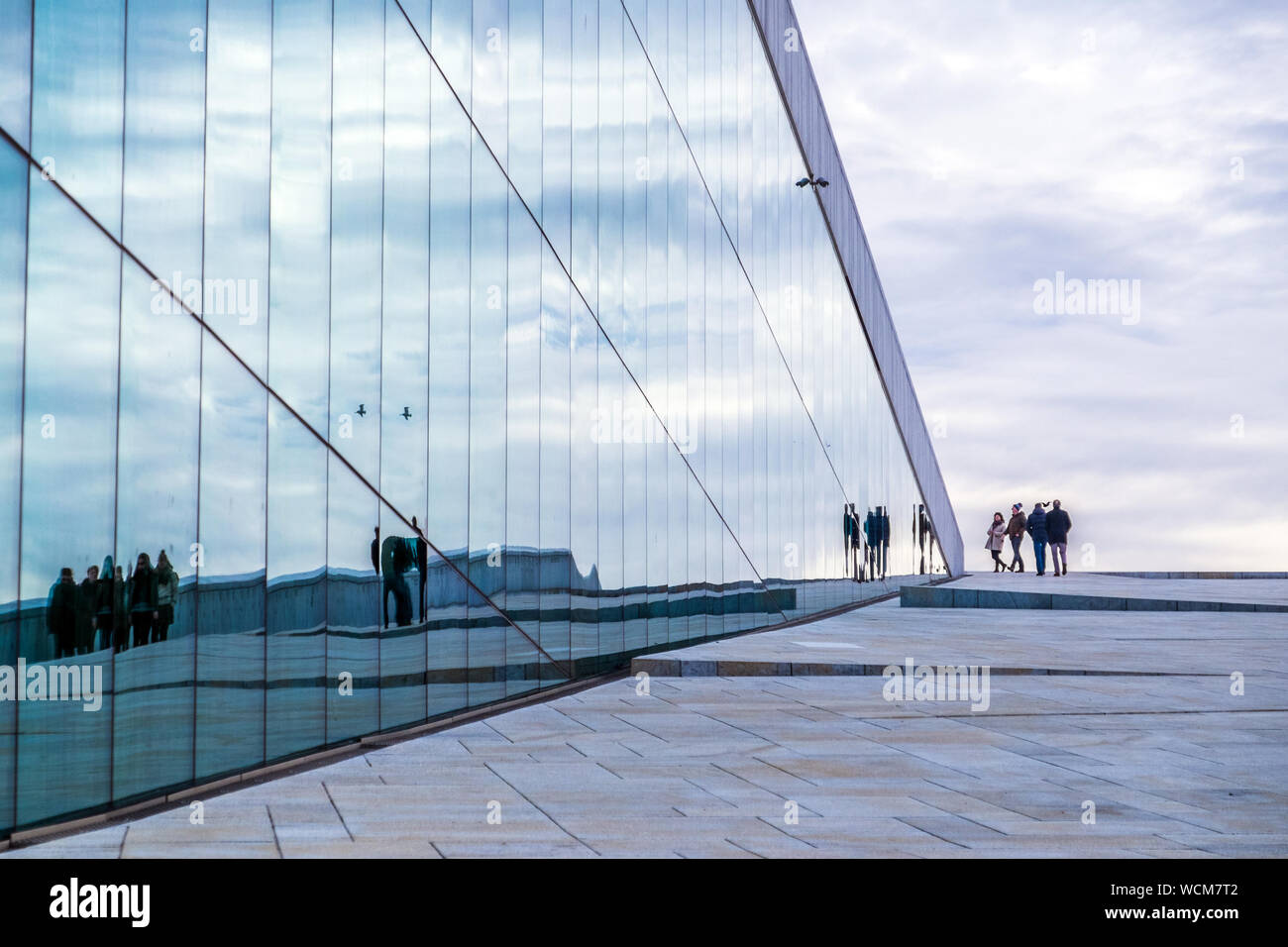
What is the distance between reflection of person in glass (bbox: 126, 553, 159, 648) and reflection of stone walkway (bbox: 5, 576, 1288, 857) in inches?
45.3

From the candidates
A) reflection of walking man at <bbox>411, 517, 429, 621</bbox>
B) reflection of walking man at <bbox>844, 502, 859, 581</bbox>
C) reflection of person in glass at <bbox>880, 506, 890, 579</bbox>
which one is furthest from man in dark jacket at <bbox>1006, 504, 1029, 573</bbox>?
reflection of walking man at <bbox>411, 517, 429, 621</bbox>

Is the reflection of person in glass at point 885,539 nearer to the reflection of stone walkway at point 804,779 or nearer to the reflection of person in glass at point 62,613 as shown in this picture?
the reflection of stone walkway at point 804,779

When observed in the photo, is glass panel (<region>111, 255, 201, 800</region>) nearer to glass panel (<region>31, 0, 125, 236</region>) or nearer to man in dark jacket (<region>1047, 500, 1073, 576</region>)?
glass panel (<region>31, 0, 125, 236</region>)

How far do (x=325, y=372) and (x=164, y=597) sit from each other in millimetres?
2263

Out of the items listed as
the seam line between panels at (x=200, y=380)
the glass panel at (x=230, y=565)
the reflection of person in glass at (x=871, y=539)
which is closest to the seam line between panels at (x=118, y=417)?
the seam line between panels at (x=200, y=380)

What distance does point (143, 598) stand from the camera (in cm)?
727

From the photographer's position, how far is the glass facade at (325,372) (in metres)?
6.73

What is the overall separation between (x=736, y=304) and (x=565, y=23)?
24.7 feet

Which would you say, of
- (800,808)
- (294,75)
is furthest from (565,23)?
(800,808)

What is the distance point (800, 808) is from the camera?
6461 mm

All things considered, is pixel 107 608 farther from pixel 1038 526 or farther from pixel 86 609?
pixel 1038 526

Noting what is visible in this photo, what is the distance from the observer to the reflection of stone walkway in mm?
5742
